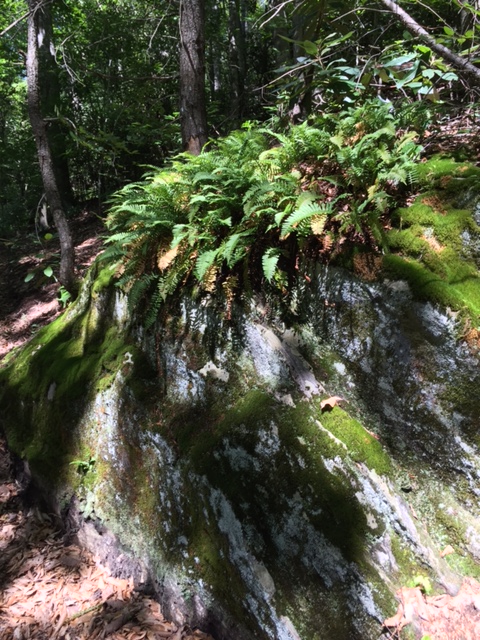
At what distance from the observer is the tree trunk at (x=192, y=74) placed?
546cm

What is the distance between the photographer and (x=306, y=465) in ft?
10.2

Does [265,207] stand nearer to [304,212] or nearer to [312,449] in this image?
[304,212]

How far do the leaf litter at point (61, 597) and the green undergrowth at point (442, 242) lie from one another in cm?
342

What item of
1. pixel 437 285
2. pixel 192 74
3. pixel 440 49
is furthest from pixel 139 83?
pixel 437 285

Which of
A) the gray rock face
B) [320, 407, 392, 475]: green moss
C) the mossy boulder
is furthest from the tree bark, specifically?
[320, 407, 392, 475]: green moss

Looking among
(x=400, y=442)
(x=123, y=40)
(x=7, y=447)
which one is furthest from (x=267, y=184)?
(x=123, y=40)

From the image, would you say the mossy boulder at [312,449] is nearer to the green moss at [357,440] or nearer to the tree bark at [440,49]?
the green moss at [357,440]

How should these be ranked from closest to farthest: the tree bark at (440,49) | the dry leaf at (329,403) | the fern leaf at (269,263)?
the fern leaf at (269,263)
the dry leaf at (329,403)
the tree bark at (440,49)

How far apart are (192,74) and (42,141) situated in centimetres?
259

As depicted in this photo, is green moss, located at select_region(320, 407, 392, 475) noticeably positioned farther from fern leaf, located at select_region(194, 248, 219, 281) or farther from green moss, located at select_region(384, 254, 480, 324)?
fern leaf, located at select_region(194, 248, 219, 281)

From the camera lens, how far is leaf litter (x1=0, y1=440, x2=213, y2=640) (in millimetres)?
3430

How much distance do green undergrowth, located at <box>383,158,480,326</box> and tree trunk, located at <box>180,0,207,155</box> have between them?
366cm

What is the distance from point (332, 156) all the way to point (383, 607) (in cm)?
356

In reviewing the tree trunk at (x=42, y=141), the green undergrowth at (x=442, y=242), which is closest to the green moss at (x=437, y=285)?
the green undergrowth at (x=442, y=242)
